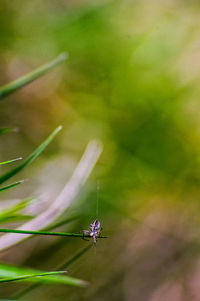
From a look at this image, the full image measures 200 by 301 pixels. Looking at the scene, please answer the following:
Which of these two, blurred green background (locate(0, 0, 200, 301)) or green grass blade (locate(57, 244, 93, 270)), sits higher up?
blurred green background (locate(0, 0, 200, 301))

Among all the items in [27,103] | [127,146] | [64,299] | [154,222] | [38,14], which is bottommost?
[64,299]

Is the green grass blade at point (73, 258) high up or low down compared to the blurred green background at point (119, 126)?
down

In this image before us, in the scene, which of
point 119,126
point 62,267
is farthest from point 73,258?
point 119,126

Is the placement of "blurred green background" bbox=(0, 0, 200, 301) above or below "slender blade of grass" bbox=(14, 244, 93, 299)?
above

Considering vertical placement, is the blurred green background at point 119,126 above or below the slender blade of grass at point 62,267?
above

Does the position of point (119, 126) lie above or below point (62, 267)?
above

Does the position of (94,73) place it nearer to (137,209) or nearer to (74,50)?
(74,50)

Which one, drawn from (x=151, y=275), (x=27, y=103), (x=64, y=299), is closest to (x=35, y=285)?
(x=64, y=299)

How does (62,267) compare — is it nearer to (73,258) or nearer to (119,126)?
(73,258)
